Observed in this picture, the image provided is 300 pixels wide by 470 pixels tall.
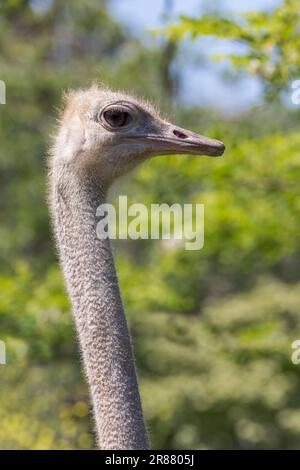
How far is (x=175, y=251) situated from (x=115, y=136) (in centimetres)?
899

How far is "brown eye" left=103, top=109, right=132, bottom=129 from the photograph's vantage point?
3.78m

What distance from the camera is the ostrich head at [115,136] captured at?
3.71m

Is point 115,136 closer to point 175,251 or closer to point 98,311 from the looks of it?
point 98,311

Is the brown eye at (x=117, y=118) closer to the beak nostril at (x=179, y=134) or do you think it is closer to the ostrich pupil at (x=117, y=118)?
the ostrich pupil at (x=117, y=118)

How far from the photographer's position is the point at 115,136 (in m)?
3.78

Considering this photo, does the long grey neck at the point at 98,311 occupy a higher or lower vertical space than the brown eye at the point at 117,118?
lower

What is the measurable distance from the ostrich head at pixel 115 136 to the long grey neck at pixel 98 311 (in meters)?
0.07

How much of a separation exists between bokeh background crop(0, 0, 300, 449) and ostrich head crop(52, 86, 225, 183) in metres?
0.71
